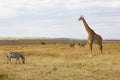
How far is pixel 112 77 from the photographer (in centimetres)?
1995

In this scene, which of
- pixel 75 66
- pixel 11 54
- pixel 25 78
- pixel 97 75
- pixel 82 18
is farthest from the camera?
pixel 82 18

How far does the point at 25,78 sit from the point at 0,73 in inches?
68.0

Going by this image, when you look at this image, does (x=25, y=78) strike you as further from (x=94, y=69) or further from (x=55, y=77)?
(x=94, y=69)

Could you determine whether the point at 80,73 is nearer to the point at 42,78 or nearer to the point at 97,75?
the point at 97,75

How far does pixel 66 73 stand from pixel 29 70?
102 inches

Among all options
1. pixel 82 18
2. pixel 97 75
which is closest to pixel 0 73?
pixel 97 75

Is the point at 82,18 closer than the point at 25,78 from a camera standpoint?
No

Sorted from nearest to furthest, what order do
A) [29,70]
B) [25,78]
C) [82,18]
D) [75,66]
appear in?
1. [25,78]
2. [29,70]
3. [75,66]
4. [82,18]

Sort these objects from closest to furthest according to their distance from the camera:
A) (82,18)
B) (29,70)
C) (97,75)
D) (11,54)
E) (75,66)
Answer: (97,75), (29,70), (75,66), (11,54), (82,18)

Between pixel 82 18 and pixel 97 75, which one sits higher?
pixel 82 18

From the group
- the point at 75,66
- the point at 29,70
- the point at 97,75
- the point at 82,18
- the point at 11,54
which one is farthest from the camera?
the point at 82,18

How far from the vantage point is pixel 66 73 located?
2145 cm

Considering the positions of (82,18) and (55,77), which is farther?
(82,18)

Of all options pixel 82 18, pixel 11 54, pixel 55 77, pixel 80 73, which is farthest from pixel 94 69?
pixel 82 18
